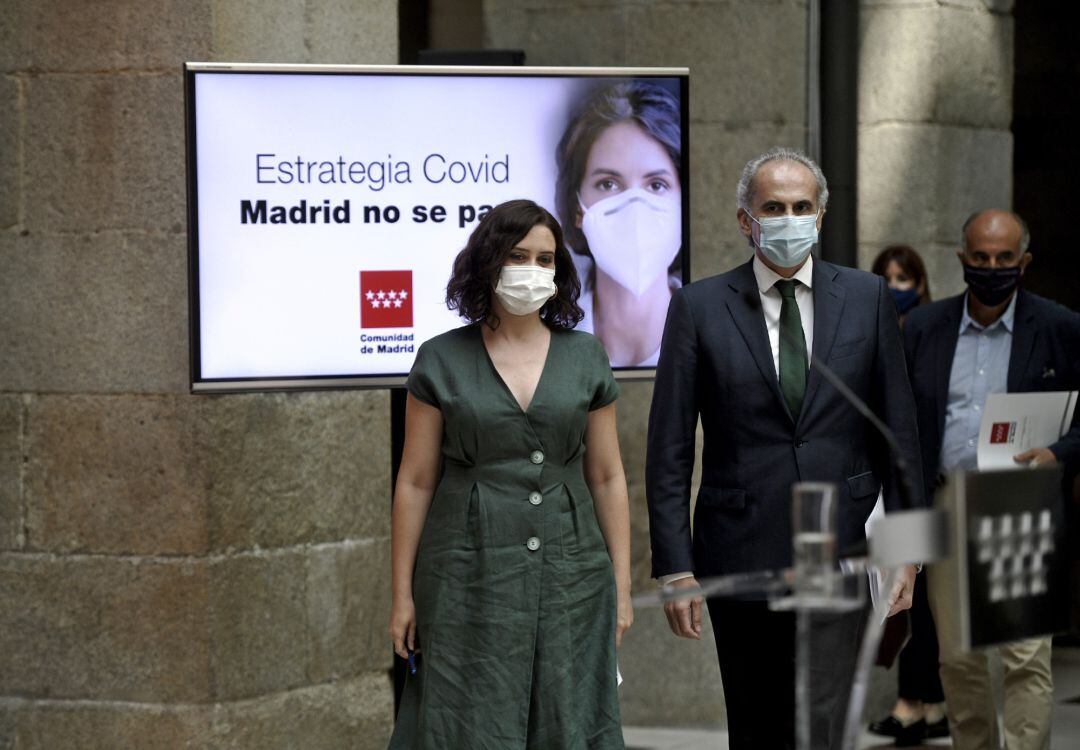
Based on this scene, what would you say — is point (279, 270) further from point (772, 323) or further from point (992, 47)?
point (992, 47)

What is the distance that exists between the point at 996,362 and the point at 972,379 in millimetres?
102

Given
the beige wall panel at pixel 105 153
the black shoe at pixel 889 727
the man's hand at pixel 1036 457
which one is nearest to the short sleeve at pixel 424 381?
the beige wall panel at pixel 105 153

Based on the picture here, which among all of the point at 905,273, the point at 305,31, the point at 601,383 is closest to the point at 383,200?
the point at 601,383

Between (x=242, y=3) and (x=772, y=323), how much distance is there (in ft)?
7.51

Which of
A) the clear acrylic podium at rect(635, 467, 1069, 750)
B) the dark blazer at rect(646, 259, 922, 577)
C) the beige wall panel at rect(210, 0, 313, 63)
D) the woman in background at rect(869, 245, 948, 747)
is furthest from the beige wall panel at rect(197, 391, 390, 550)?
the clear acrylic podium at rect(635, 467, 1069, 750)

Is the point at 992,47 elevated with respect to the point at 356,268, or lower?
elevated

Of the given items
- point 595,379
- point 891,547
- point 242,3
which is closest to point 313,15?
point 242,3

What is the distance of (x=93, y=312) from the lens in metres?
6.23

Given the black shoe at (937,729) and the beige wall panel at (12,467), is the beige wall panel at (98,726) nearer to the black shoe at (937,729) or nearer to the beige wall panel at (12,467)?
the beige wall panel at (12,467)

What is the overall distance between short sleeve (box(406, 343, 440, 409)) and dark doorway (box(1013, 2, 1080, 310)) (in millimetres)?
7327

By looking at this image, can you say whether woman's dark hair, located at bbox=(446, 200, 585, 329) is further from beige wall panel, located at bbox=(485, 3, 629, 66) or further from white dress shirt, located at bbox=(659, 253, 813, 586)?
beige wall panel, located at bbox=(485, 3, 629, 66)

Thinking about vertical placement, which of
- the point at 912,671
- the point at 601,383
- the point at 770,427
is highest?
the point at 601,383

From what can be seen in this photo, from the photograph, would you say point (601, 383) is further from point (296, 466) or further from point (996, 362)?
point (996, 362)

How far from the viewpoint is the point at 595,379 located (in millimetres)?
5031
